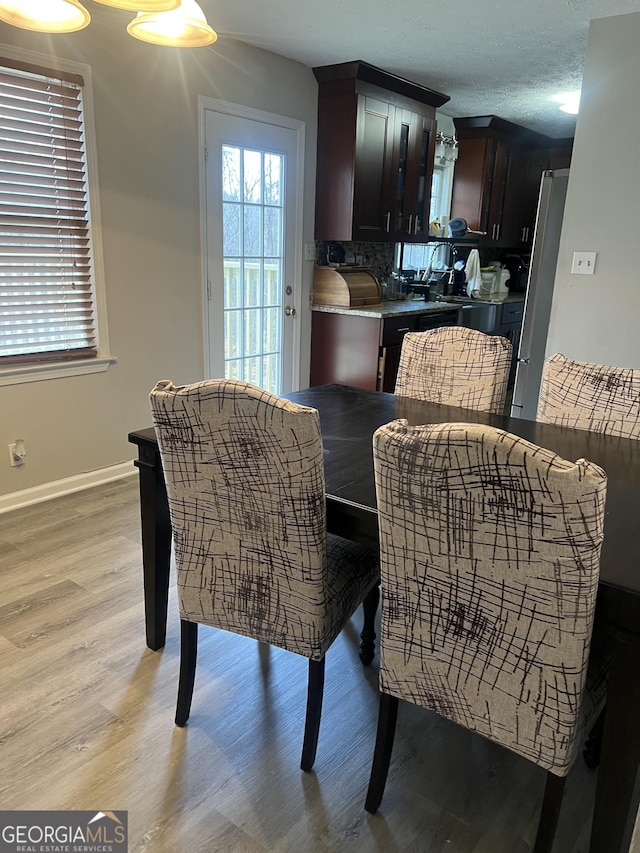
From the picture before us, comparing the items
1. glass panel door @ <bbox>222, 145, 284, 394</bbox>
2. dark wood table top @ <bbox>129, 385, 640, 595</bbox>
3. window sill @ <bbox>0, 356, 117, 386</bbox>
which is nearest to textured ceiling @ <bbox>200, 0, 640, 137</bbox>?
glass panel door @ <bbox>222, 145, 284, 394</bbox>

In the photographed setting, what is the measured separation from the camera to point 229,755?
5.43 feet

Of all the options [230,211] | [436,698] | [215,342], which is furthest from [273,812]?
[230,211]

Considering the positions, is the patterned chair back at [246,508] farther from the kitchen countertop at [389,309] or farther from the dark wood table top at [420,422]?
the kitchen countertop at [389,309]

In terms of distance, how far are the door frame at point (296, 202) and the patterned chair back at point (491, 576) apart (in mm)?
2753

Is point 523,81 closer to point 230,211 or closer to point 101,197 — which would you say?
point 230,211

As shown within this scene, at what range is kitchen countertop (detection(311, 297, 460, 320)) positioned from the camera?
4.18m

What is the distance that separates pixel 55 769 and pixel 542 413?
6.12ft

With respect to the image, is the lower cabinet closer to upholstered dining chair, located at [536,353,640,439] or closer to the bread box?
the bread box

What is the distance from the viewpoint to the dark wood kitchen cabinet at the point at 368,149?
403cm

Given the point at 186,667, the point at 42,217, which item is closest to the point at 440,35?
the point at 42,217

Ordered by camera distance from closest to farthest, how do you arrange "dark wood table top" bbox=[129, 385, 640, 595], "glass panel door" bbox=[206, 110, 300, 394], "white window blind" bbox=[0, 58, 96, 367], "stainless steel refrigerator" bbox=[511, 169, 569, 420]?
"dark wood table top" bbox=[129, 385, 640, 595] < "white window blind" bbox=[0, 58, 96, 367] < "glass panel door" bbox=[206, 110, 300, 394] < "stainless steel refrigerator" bbox=[511, 169, 569, 420]

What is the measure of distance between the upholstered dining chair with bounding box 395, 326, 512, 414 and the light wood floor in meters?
0.97

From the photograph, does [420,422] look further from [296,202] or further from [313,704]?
[296,202]

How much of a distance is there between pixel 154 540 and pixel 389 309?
2.83 meters
